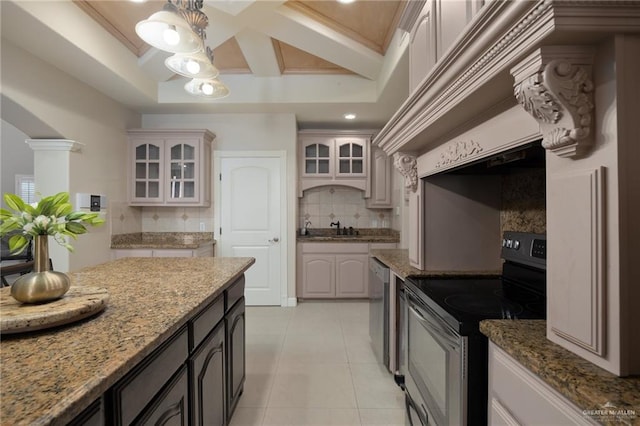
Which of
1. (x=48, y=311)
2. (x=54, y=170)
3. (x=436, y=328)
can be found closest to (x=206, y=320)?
(x=48, y=311)

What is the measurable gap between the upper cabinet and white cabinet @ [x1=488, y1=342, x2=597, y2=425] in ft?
11.4

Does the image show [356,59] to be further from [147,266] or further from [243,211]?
[147,266]

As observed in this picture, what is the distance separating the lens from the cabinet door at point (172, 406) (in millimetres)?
860

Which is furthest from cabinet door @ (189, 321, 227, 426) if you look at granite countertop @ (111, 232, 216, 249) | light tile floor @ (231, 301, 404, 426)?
granite countertop @ (111, 232, 216, 249)

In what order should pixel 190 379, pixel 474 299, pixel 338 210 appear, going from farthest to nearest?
1. pixel 338 210
2. pixel 474 299
3. pixel 190 379

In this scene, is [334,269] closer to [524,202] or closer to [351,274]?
[351,274]

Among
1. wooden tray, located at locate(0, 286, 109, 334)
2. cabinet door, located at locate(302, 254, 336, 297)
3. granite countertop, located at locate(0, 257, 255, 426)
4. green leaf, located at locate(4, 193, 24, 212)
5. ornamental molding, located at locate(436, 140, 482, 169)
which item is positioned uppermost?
ornamental molding, located at locate(436, 140, 482, 169)

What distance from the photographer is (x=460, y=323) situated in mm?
1029

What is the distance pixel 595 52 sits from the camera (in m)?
0.72

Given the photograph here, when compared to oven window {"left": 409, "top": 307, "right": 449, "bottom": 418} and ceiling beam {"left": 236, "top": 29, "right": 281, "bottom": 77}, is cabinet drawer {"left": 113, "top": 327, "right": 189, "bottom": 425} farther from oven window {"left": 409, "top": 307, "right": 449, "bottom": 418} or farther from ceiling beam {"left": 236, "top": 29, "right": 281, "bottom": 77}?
ceiling beam {"left": 236, "top": 29, "right": 281, "bottom": 77}

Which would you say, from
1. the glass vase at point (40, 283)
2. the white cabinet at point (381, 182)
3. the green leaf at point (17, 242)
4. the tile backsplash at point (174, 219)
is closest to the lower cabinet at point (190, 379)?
the glass vase at point (40, 283)

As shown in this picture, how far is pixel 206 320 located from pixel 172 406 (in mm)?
366

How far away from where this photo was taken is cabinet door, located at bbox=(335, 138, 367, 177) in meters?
4.19

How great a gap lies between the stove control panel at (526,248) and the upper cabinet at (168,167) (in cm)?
329
